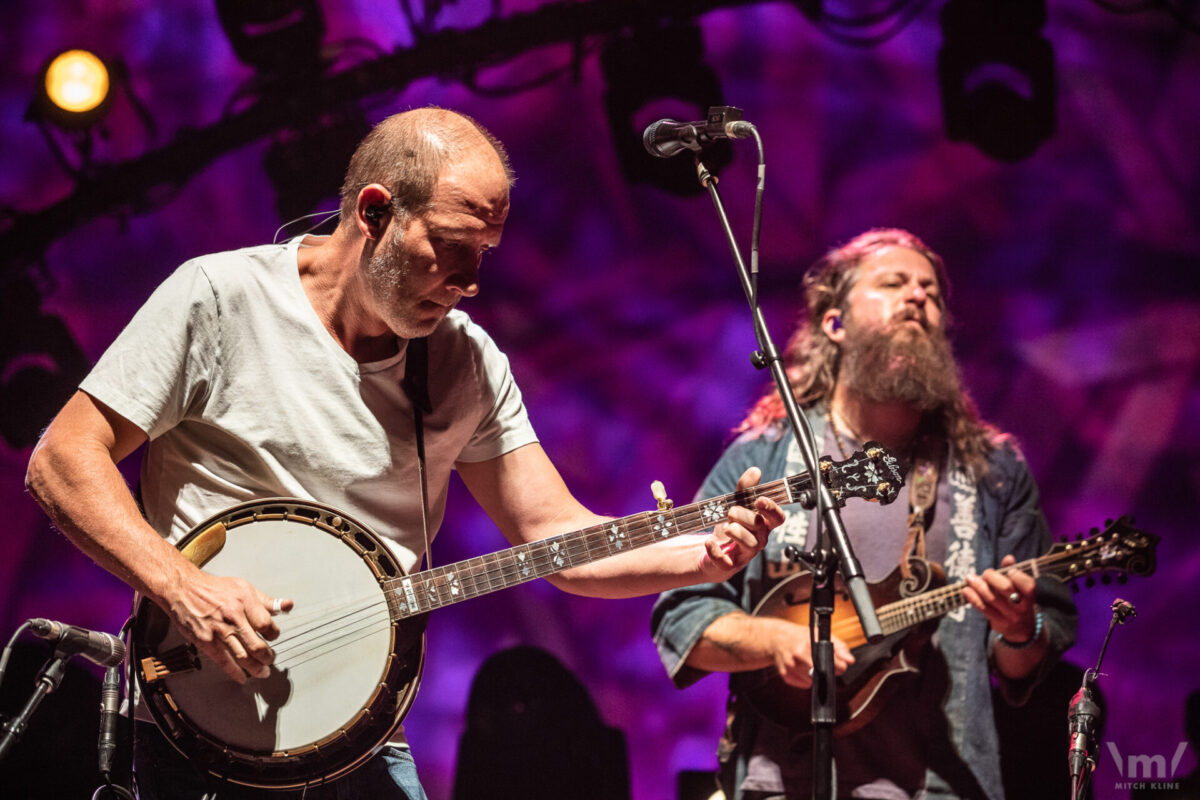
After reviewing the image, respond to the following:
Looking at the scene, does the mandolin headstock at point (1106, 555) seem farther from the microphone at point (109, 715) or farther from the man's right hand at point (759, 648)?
the microphone at point (109, 715)

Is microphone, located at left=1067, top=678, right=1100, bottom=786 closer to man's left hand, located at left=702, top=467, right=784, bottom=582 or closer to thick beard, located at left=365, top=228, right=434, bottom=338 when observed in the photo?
man's left hand, located at left=702, top=467, right=784, bottom=582

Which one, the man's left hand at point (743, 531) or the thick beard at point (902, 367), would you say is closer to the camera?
the man's left hand at point (743, 531)

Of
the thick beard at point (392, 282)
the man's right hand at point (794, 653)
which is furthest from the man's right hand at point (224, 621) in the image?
the man's right hand at point (794, 653)

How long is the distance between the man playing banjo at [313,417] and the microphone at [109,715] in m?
0.11

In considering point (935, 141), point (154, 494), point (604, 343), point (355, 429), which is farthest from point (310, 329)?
point (935, 141)

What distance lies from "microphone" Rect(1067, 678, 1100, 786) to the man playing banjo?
1064 millimetres

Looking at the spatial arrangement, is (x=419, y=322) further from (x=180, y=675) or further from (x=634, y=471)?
(x=634, y=471)

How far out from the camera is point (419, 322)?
271 centimetres

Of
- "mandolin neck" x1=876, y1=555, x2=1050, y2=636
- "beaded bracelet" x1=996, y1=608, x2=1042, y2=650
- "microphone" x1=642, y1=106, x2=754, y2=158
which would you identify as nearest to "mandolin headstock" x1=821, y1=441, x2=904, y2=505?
"microphone" x1=642, y1=106, x2=754, y2=158

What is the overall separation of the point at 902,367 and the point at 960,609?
2.97 ft

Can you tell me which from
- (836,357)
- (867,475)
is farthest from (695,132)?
(836,357)

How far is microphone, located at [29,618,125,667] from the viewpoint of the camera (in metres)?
2.23

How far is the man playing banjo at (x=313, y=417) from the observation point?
2373mm

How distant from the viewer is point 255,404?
8.63 ft
